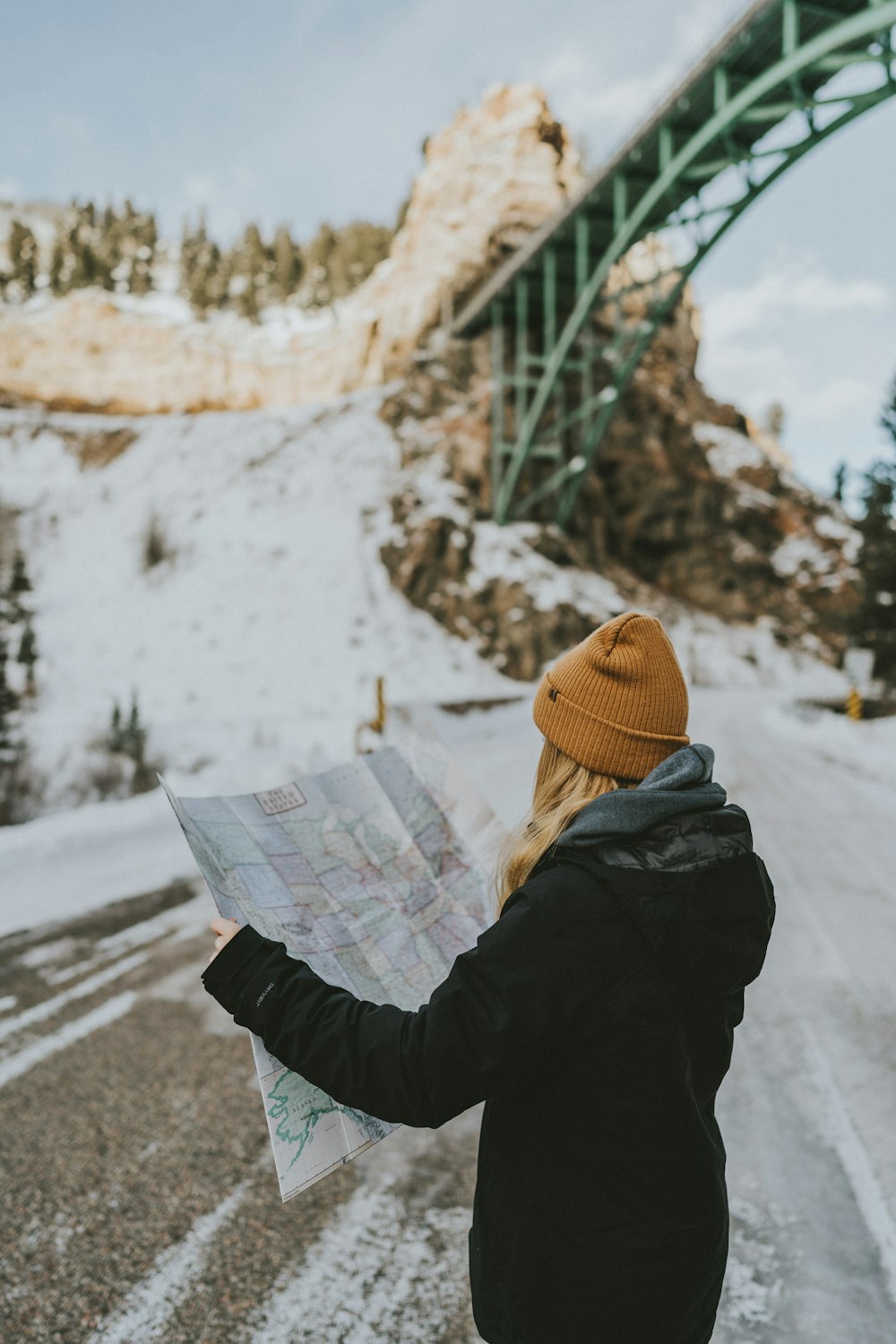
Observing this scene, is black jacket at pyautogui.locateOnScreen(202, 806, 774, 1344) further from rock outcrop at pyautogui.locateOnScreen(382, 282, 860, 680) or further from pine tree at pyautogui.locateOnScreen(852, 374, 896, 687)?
pine tree at pyautogui.locateOnScreen(852, 374, 896, 687)

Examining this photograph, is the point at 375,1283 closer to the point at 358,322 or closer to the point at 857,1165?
the point at 857,1165

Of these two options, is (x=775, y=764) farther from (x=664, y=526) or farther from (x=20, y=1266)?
(x=664, y=526)

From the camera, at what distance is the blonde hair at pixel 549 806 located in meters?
1.23

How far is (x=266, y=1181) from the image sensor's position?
9.30 ft

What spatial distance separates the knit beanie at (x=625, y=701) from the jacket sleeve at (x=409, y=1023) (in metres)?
0.26

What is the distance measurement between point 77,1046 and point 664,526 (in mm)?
34987

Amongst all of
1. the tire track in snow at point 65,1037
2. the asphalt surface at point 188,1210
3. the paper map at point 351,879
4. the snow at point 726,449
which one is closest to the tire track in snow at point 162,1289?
the asphalt surface at point 188,1210

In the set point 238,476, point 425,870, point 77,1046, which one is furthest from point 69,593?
point 425,870

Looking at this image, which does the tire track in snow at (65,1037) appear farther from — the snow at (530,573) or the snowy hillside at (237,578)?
the snow at (530,573)

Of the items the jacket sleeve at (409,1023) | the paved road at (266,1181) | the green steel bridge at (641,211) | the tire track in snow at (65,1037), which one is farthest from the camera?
the green steel bridge at (641,211)

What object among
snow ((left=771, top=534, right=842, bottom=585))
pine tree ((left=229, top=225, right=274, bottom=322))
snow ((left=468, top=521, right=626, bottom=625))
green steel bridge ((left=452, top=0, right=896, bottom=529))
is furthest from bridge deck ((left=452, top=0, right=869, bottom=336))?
pine tree ((left=229, top=225, right=274, bottom=322))

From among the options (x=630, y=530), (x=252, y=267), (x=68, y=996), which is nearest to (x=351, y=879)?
(x=68, y=996)

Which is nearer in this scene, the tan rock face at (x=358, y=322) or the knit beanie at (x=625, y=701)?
the knit beanie at (x=625, y=701)

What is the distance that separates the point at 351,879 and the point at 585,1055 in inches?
22.6
